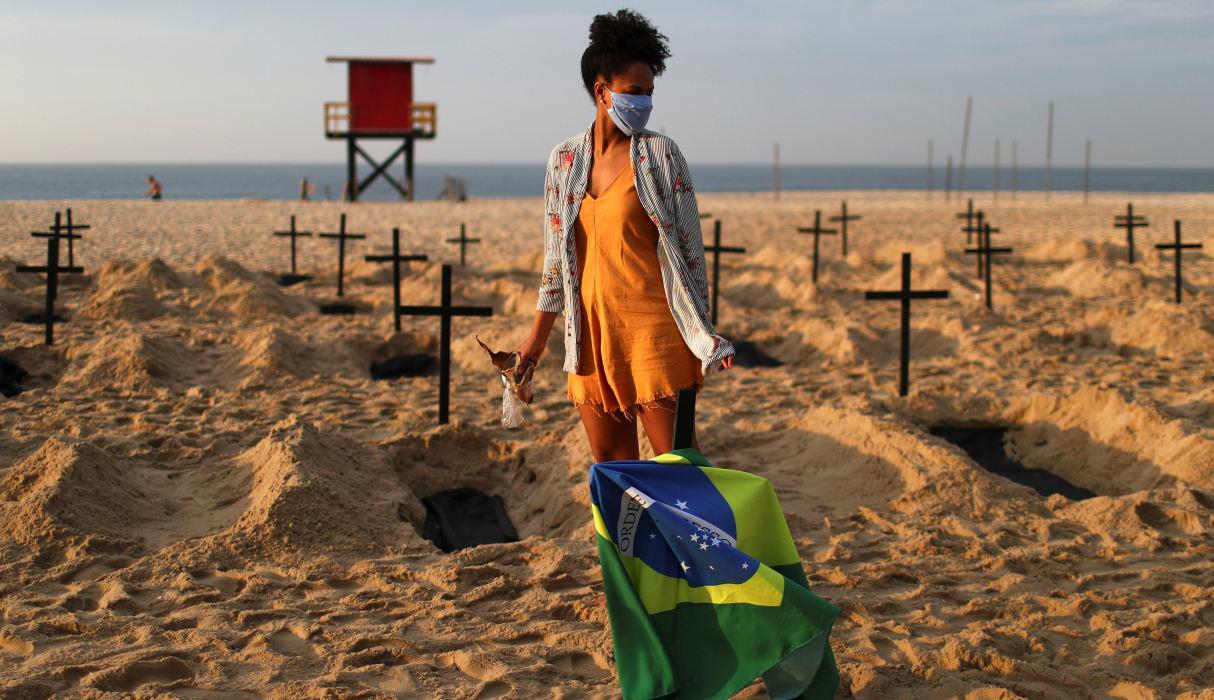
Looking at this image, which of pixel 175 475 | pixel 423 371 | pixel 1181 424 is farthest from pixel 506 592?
pixel 423 371

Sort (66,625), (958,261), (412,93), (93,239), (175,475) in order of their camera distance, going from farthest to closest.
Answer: (412,93) < (93,239) < (958,261) < (175,475) < (66,625)

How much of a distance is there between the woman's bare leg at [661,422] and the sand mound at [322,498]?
1745 mm

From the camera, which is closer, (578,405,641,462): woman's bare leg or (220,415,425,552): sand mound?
(578,405,641,462): woman's bare leg

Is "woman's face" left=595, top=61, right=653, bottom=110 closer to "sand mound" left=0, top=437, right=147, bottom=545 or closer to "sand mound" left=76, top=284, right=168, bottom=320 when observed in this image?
"sand mound" left=0, top=437, right=147, bottom=545

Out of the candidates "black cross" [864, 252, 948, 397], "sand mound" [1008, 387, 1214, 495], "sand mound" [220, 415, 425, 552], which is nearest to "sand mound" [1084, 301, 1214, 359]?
"black cross" [864, 252, 948, 397]

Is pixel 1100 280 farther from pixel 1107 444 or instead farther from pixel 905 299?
pixel 1107 444

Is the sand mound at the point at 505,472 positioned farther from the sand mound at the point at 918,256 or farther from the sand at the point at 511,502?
the sand mound at the point at 918,256

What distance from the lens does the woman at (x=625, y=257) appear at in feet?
8.41

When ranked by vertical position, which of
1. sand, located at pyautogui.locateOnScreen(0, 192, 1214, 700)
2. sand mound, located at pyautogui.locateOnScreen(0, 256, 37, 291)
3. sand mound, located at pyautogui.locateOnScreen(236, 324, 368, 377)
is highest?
sand mound, located at pyautogui.locateOnScreen(0, 256, 37, 291)

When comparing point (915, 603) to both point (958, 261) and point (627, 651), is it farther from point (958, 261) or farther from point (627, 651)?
point (958, 261)

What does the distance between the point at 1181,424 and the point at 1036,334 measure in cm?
320

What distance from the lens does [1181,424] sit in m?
5.33

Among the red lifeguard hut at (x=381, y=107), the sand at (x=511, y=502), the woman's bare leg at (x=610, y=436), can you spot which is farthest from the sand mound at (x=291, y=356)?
the red lifeguard hut at (x=381, y=107)

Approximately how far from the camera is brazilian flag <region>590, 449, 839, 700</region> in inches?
87.0
